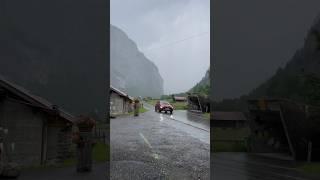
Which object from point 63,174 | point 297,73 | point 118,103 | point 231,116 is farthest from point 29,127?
point 118,103

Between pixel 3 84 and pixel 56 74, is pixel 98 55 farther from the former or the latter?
pixel 3 84

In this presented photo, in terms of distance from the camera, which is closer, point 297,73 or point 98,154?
point 98,154

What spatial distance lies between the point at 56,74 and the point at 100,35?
1.78 meters

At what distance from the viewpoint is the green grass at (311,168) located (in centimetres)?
1666

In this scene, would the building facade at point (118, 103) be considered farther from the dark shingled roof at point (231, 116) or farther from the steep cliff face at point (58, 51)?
the steep cliff face at point (58, 51)

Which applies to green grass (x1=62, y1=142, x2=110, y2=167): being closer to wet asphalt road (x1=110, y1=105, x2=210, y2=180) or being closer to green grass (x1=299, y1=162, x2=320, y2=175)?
wet asphalt road (x1=110, y1=105, x2=210, y2=180)

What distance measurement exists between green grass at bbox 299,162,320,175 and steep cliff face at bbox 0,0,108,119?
6.63 metres

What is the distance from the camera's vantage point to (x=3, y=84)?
14.7 meters

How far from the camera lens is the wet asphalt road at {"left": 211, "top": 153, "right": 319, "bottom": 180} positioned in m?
14.5

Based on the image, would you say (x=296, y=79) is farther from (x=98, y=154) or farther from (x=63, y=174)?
(x=63, y=174)

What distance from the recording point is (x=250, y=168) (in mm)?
16672

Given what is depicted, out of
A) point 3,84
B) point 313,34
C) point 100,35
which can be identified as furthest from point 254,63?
point 3,84

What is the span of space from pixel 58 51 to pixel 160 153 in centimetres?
616

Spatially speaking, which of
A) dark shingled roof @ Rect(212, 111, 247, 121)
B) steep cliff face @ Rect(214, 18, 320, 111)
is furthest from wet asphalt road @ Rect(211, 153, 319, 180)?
steep cliff face @ Rect(214, 18, 320, 111)
